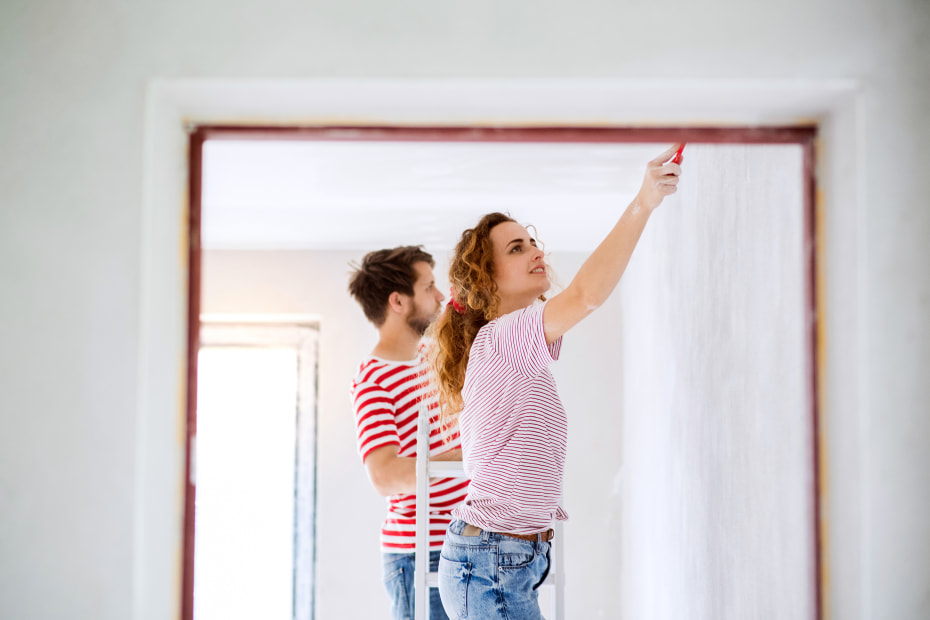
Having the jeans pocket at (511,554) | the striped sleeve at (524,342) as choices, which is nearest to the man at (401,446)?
the jeans pocket at (511,554)

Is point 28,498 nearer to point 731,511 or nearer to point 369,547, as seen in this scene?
point 731,511

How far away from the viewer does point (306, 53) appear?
3.11ft

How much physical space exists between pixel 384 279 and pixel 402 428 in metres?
0.49

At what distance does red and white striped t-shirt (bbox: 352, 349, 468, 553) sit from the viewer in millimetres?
1858

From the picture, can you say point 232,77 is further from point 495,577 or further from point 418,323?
point 418,323

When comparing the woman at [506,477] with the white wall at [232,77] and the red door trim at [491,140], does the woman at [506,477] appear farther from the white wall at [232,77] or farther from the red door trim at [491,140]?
the white wall at [232,77]

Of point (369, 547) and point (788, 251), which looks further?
point (369, 547)

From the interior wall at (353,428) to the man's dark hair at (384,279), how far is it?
57cm

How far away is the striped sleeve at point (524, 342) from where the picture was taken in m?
1.15

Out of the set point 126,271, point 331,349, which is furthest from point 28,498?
point 331,349

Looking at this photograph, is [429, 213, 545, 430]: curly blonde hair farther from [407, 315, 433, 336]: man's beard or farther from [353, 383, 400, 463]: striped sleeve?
[407, 315, 433, 336]: man's beard

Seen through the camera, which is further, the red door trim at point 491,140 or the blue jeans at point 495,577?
the blue jeans at point 495,577

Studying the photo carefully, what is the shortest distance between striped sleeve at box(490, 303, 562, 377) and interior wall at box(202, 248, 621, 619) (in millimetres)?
1629

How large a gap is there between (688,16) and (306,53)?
50 centimetres
